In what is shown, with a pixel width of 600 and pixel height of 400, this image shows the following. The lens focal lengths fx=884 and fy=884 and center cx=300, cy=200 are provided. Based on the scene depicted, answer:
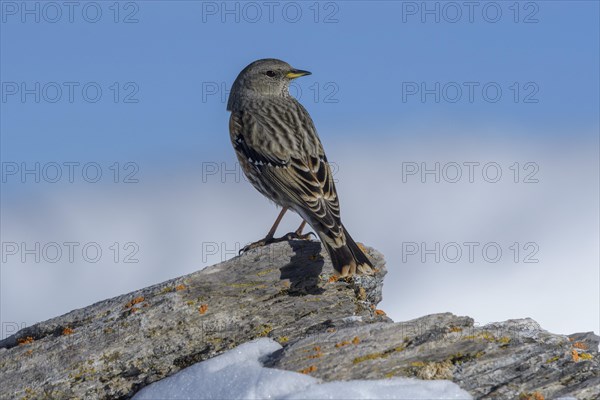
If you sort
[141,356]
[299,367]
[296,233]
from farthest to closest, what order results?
[296,233] → [141,356] → [299,367]

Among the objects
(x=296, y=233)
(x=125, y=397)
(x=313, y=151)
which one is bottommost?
(x=125, y=397)

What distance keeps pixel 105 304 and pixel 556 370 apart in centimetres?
619

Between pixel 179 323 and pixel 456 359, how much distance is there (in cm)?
373

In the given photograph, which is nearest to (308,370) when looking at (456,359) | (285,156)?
(456,359)

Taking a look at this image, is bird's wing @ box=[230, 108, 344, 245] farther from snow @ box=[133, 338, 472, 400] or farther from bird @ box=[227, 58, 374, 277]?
snow @ box=[133, 338, 472, 400]

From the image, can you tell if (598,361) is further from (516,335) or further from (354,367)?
(354,367)

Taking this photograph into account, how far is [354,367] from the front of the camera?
940 cm

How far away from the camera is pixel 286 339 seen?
10812mm

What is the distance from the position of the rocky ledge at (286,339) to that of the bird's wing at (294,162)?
30.2 inches

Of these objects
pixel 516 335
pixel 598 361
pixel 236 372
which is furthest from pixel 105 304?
pixel 598 361

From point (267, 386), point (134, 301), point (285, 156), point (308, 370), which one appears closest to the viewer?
point (267, 386)

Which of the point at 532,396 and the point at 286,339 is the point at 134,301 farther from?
the point at 532,396

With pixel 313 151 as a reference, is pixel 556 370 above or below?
below

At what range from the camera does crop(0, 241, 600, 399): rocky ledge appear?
9.56 m
